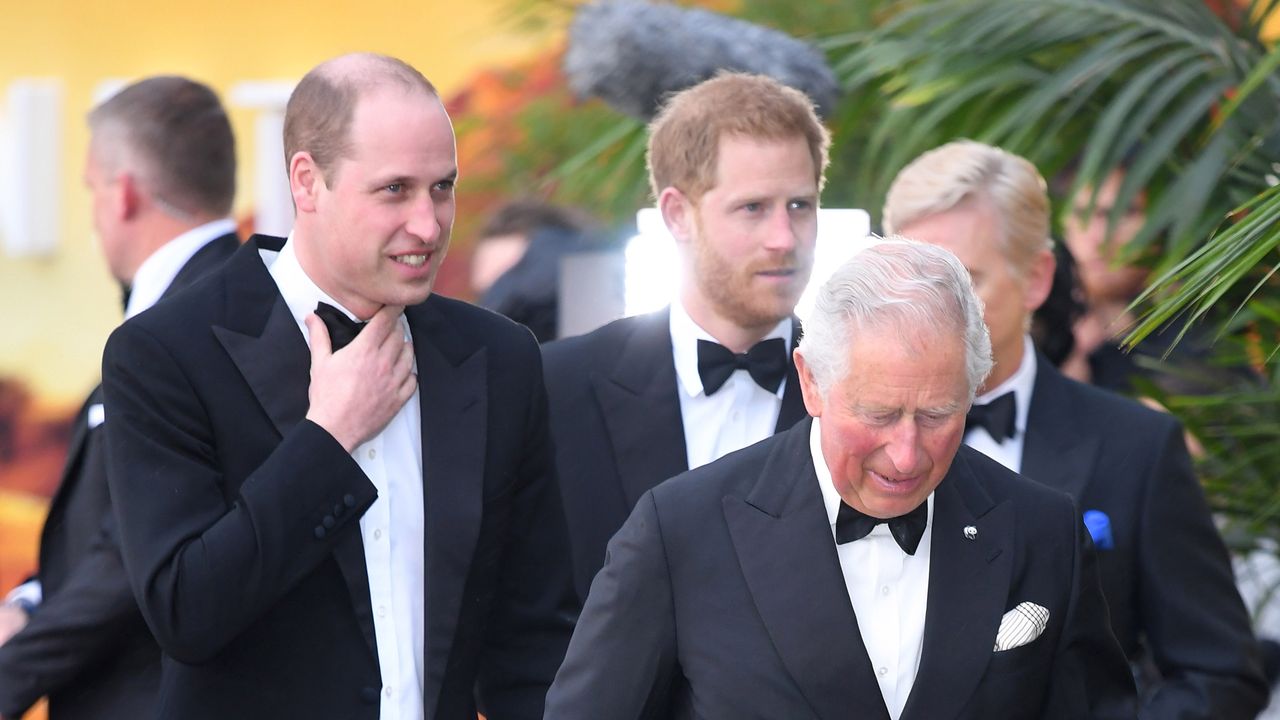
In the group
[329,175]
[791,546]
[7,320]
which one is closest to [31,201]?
[7,320]

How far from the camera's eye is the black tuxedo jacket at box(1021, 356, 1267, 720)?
3158 mm

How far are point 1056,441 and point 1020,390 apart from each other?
0.16 meters

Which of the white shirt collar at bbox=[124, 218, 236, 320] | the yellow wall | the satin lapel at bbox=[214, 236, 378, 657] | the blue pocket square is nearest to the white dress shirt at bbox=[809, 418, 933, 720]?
the satin lapel at bbox=[214, 236, 378, 657]

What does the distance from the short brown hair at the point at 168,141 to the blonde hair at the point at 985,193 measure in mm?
1425

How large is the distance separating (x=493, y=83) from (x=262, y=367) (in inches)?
205

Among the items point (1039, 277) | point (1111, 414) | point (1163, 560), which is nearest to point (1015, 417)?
point (1111, 414)

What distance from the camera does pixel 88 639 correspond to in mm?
3209

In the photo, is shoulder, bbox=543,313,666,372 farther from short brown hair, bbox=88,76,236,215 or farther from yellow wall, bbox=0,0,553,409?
yellow wall, bbox=0,0,553,409

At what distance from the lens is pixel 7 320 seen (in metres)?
8.00

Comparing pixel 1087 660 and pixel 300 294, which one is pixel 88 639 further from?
pixel 1087 660

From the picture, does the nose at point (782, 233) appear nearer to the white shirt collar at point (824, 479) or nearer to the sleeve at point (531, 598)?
the sleeve at point (531, 598)

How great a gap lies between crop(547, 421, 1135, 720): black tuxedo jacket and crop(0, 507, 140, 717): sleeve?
46.3 inches

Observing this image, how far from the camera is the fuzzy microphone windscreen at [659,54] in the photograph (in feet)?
13.7

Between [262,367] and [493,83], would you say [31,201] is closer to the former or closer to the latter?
[493,83]
